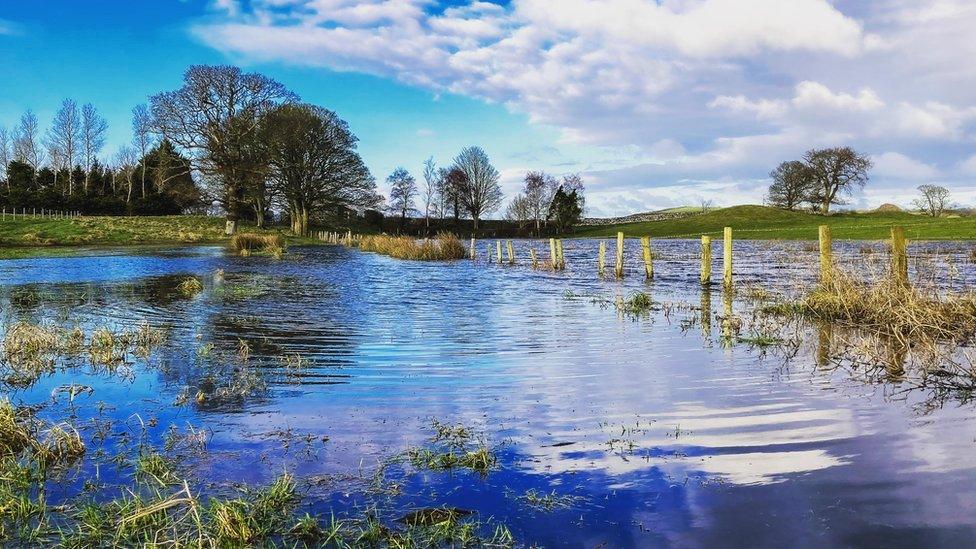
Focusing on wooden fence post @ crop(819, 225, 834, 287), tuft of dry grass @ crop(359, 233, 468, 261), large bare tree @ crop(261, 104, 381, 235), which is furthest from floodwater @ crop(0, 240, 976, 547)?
large bare tree @ crop(261, 104, 381, 235)

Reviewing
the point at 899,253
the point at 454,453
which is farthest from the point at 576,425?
the point at 899,253

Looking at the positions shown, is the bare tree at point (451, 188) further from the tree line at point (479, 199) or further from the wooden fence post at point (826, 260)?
the wooden fence post at point (826, 260)

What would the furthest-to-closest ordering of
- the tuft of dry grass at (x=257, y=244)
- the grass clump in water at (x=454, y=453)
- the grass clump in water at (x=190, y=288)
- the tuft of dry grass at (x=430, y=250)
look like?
the tuft of dry grass at (x=257, y=244), the tuft of dry grass at (x=430, y=250), the grass clump in water at (x=190, y=288), the grass clump in water at (x=454, y=453)

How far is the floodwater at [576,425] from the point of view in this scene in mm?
4402

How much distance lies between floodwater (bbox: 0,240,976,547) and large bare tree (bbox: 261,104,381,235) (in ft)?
149

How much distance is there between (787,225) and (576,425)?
7671 centimetres

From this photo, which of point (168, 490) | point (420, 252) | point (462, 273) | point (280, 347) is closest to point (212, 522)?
point (168, 490)

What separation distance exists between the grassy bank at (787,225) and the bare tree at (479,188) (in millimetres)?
14150

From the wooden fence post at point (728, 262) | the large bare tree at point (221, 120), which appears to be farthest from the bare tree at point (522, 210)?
the wooden fence post at point (728, 262)

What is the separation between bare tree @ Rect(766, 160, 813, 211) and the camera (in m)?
91.1

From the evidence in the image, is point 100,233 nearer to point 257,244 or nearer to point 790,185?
point 257,244

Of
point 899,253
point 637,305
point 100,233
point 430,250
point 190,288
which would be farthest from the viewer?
point 100,233

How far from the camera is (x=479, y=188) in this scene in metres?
99.7

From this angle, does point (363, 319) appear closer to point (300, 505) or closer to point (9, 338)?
point (9, 338)
